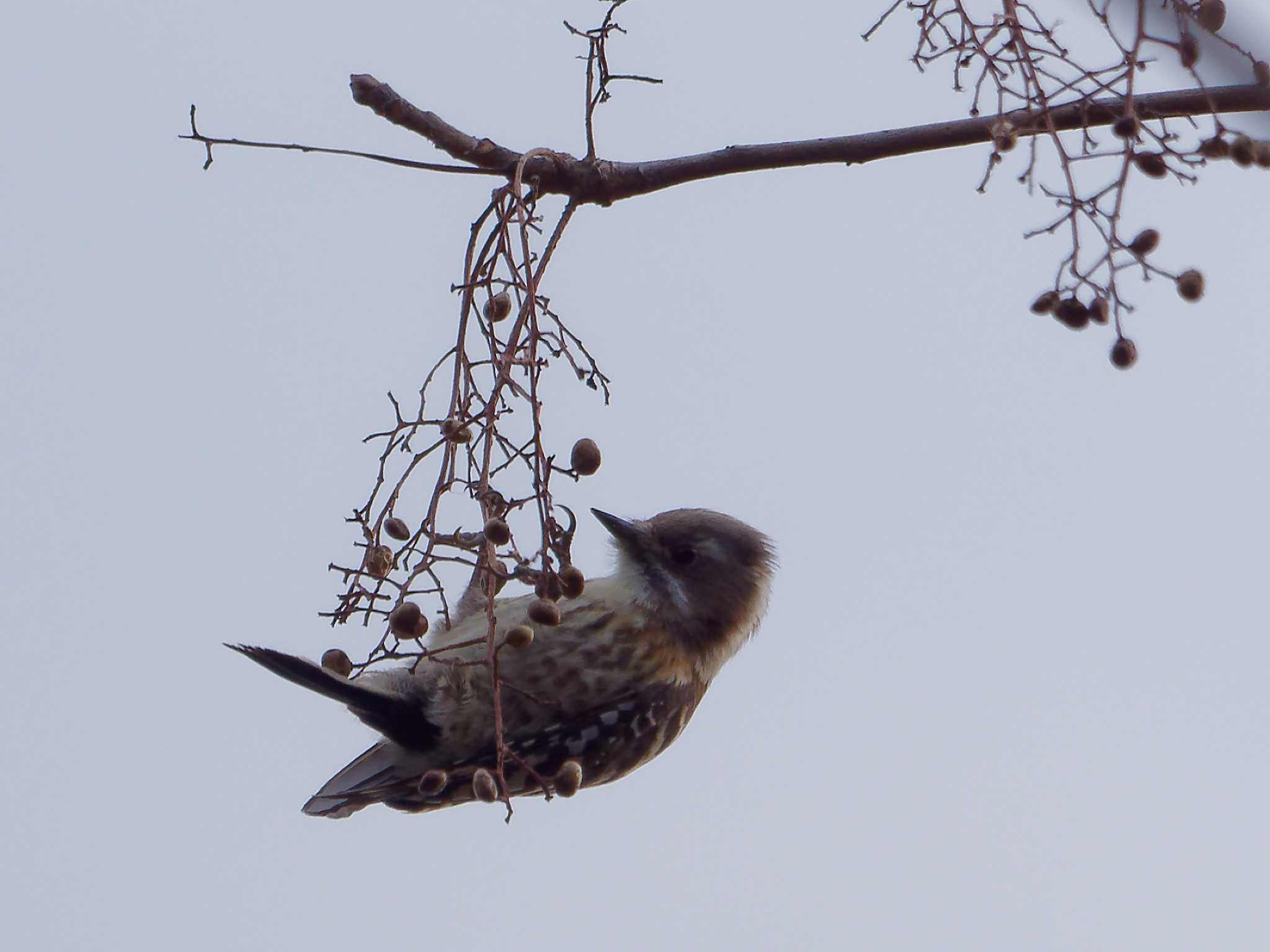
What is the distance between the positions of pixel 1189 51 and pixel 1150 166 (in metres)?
0.80

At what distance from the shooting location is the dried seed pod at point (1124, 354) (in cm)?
327

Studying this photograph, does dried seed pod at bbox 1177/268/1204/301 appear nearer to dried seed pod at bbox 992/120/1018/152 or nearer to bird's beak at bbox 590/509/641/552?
dried seed pod at bbox 992/120/1018/152

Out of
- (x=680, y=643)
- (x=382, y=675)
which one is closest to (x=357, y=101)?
(x=382, y=675)

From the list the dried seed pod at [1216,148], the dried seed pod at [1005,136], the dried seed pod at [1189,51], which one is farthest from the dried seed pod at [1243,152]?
the dried seed pod at [1189,51]

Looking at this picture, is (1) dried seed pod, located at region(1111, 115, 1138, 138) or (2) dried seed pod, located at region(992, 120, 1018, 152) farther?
(2) dried seed pod, located at region(992, 120, 1018, 152)

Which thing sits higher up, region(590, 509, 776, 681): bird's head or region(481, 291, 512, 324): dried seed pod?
region(590, 509, 776, 681): bird's head

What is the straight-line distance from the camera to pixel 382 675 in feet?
17.1

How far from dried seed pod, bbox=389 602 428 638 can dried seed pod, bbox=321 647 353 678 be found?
0.36 metres

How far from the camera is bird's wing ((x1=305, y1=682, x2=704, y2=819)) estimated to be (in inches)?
193

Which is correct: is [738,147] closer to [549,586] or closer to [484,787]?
[549,586]

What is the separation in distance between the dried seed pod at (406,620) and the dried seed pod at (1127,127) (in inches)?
71.5

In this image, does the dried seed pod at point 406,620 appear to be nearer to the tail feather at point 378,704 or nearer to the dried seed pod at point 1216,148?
the tail feather at point 378,704

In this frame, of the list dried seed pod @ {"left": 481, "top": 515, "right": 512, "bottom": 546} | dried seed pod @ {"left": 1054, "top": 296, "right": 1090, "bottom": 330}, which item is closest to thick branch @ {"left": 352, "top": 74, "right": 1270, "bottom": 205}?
dried seed pod @ {"left": 1054, "top": 296, "right": 1090, "bottom": 330}

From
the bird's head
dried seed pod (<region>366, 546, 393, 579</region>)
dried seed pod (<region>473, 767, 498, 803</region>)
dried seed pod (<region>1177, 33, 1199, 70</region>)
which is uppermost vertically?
the bird's head
